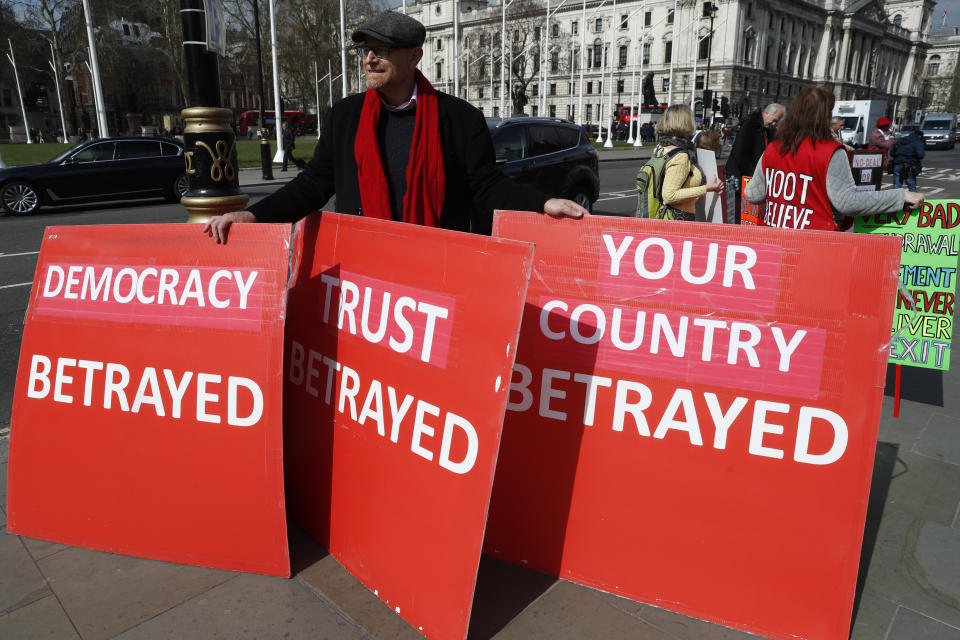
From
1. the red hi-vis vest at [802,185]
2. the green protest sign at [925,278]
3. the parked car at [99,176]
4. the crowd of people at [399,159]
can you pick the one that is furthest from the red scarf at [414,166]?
the parked car at [99,176]

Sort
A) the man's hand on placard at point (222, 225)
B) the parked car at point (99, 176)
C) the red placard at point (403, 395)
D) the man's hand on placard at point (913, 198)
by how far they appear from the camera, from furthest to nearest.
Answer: the parked car at point (99, 176)
the man's hand on placard at point (913, 198)
the man's hand on placard at point (222, 225)
the red placard at point (403, 395)

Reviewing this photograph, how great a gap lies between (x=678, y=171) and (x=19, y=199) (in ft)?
42.6

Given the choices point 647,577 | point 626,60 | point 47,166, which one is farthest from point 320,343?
point 626,60

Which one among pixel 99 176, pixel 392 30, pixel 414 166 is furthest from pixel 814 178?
pixel 99 176

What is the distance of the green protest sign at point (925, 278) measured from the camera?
3516mm

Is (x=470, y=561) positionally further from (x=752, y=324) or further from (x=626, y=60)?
(x=626, y=60)

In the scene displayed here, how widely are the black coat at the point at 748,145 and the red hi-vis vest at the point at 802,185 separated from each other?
3183 millimetres

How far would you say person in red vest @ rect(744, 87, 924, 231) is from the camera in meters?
3.51

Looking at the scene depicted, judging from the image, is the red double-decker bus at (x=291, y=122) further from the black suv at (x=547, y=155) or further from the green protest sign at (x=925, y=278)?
the green protest sign at (x=925, y=278)

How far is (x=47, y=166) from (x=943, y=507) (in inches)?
596

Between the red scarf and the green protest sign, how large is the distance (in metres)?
2.51

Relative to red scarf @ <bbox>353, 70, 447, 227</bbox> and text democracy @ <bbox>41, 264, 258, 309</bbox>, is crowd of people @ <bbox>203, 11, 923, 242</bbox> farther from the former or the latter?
text democracy @ <bbox>41, 264, 258, 309</bbox>

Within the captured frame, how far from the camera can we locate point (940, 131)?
1784 inches

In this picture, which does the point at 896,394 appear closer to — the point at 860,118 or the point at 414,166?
the point at 414,166
